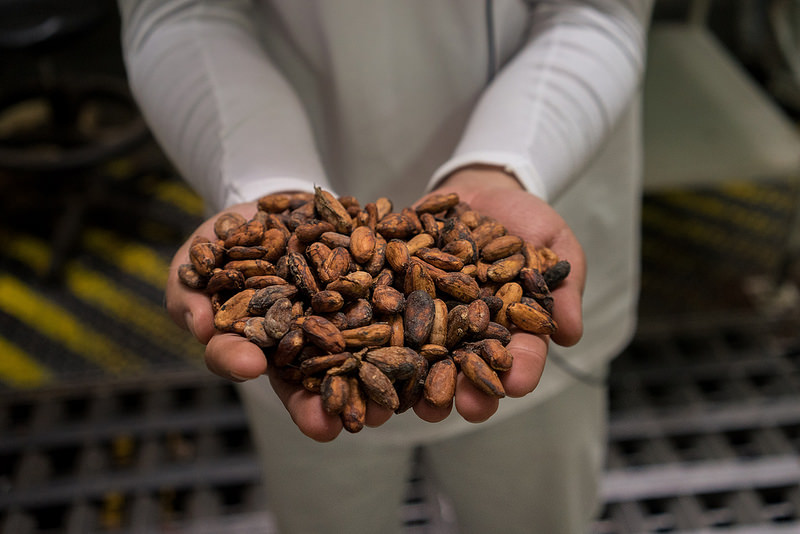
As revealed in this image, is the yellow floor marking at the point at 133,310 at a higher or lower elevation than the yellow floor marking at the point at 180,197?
lower

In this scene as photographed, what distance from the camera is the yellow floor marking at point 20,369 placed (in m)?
1.46

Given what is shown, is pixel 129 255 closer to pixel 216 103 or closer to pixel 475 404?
pixel 216 103

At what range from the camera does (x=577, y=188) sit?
79 cm

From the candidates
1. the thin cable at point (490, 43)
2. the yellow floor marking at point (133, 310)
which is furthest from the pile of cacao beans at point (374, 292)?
the yellow floor marking at point (133, 310)

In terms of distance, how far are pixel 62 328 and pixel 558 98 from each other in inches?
54.4

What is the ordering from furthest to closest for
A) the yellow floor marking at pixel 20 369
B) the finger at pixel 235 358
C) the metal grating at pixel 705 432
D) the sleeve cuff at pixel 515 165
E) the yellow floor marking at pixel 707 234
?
the yellow floor marking at pixel 707 234 < the yellow floor marking at pixel 20 369 < the metal grating at pixel 705 432 < the sleeve cuff at pixel 515 165 < the finger at pixel 235 358

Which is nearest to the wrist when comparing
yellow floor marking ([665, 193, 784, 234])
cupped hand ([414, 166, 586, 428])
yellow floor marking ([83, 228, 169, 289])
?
cupped hand ([414, 166, 586, 428])

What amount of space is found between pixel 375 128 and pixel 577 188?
0.80ft

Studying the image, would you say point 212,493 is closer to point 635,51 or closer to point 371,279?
point 371,279

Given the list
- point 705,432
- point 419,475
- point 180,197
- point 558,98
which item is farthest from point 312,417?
point 180,197

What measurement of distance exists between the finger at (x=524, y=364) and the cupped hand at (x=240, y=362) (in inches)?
3.7

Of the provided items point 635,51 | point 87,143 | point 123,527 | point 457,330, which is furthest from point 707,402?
point 87,143

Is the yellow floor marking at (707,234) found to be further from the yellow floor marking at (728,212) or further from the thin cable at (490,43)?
the thin cable at (490,43)

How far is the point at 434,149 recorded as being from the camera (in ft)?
2.55
